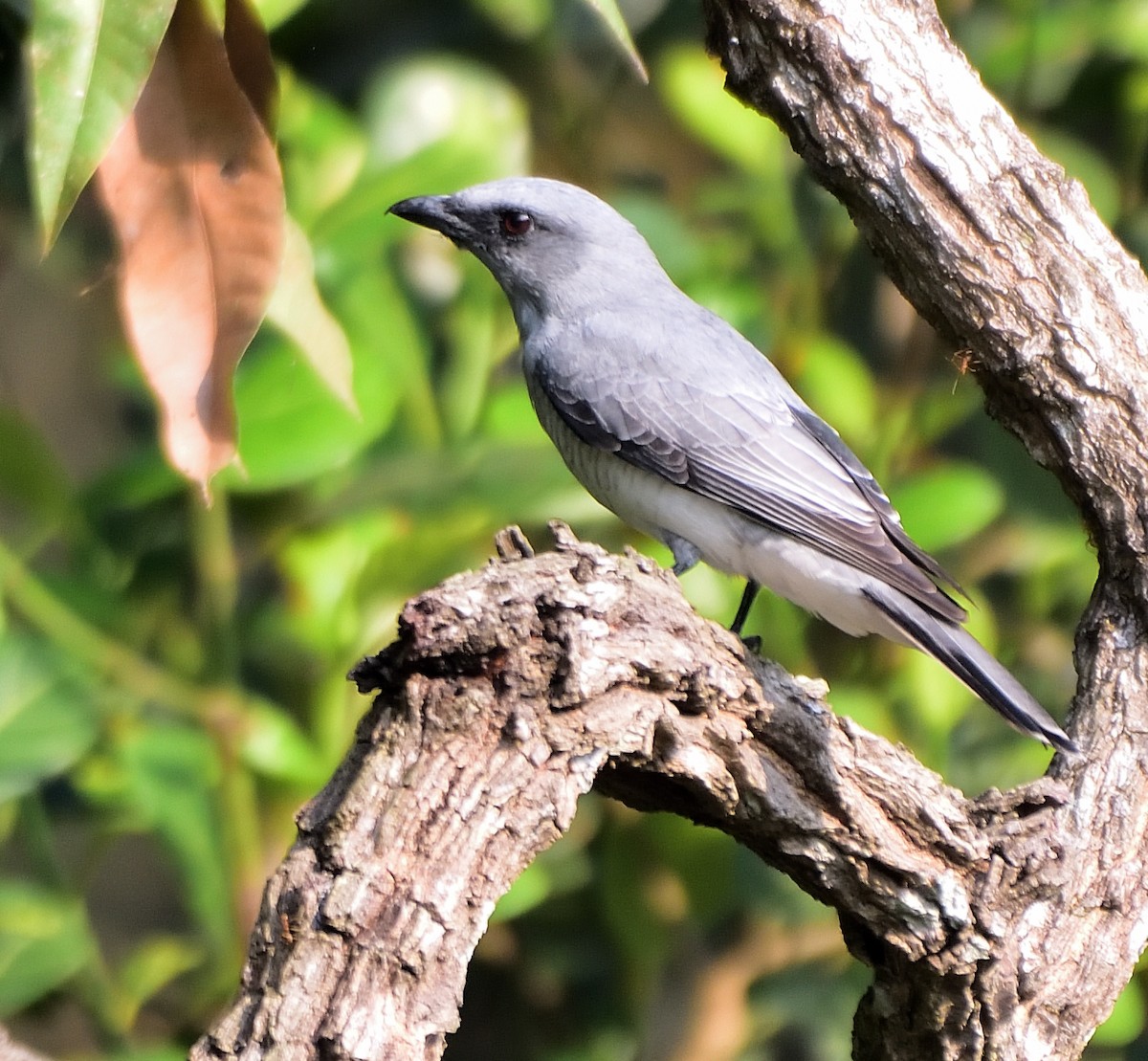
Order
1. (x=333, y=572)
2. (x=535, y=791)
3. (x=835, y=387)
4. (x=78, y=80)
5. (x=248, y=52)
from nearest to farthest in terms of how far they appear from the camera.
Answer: (x=78, y=80), (x=535, y=791), (x=248, y=52), (x=333, y=572), (x=835, y=387)

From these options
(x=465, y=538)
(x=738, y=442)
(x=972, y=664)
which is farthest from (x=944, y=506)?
(x=465, y=538)

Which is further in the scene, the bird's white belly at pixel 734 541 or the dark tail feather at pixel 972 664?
the bird's white belly at pixel 734 541

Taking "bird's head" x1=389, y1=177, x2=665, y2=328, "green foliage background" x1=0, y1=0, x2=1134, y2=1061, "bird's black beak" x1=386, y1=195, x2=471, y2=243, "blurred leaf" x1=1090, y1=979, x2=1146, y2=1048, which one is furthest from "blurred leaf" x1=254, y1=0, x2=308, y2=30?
"blurred leaf" x1=1090, y1=979, x2=1146, y2=1048

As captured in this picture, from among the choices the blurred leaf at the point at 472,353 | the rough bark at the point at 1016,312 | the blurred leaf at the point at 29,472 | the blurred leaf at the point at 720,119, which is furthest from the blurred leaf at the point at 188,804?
the blurred leaf at the point at 720,119

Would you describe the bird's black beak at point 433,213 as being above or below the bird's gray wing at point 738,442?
above

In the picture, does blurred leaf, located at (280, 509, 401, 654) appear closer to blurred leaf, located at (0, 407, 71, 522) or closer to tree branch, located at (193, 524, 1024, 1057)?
blurred leaf, located at (0, 407, 71, 522)

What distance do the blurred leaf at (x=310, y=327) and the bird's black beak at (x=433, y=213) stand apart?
1.31 metres

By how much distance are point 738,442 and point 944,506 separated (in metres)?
0.70

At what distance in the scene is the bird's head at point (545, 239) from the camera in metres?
3.77

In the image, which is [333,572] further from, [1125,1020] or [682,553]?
[1125,1020]

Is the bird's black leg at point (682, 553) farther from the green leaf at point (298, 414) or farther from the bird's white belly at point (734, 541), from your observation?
Answer: the green leaf at point (298, 414)

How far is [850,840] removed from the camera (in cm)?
248

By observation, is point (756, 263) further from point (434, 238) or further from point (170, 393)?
point (170, 393)

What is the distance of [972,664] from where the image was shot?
114 inches
